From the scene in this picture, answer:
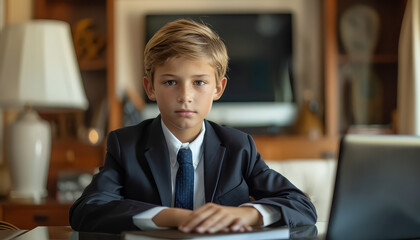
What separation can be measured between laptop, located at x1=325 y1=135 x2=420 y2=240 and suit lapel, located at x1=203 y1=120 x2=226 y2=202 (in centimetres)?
39

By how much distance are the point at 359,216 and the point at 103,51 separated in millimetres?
3154

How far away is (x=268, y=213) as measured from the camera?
1039 millimetres

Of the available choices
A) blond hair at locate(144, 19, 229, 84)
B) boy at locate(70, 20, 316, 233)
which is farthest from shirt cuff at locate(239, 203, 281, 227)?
blond hair at locate(144, 19, 229, 84)

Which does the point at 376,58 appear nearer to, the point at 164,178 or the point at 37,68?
the point at 37,68

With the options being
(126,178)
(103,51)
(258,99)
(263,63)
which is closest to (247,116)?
(258,99)

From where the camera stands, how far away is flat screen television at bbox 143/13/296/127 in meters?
3.75

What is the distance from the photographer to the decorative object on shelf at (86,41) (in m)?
3.71

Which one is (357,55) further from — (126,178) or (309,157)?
(126,178)

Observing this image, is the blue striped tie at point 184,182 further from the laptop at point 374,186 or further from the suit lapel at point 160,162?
the laptop at point 374,186

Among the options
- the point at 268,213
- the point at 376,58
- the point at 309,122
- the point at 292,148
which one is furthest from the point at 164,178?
the point at 376,58

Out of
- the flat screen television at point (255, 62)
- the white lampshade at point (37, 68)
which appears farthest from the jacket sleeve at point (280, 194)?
the flat screen television at point (255, 62)

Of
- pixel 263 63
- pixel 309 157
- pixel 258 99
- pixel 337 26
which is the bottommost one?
pixel 309 157

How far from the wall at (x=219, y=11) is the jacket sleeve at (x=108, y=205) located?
2.66m

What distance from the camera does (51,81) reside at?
2.87 m
